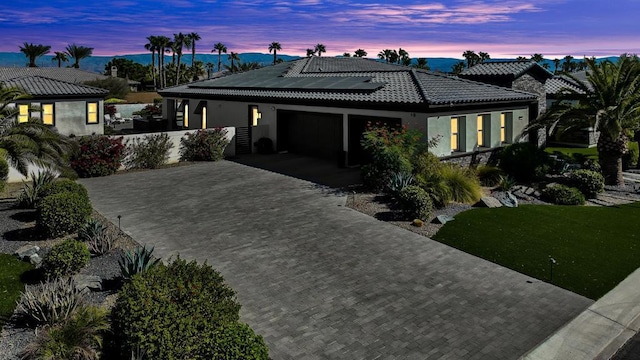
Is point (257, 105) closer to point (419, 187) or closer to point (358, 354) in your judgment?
point (419, 187)

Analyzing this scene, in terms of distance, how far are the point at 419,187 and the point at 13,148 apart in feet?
44.8

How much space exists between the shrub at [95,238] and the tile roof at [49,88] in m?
22.5

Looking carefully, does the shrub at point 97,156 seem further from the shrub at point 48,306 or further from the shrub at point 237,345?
the shrub at point 237,345

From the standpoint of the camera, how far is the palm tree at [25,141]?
15219 millimetres

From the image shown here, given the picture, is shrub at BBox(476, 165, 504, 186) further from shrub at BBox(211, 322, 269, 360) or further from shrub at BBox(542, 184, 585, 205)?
shrub at BBox(211, 322, 269, 360)

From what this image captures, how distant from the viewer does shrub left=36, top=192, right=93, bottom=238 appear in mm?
13109

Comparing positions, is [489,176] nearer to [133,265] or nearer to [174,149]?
[133,265]

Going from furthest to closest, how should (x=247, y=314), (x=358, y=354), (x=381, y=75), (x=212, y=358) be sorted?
(x=381, y=75)
(x=247, y=314)
(x=358, y=354)
(x=212, y=358)

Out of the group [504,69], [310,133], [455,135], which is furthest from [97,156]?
[504,69]

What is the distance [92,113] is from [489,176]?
27.9 m

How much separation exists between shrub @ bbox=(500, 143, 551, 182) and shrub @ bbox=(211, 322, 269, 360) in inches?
715

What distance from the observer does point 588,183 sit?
19.4m

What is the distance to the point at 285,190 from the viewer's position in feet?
64.0

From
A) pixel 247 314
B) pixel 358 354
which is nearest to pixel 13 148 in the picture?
pixel 247 314
